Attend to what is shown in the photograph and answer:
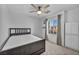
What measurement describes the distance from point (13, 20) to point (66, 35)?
1.07 m

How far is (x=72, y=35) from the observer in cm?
153

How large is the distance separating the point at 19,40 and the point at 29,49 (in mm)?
261

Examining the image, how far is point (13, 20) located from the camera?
149 centimetres

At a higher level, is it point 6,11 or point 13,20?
point 6,11

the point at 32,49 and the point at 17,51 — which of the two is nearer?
the point at 17,51

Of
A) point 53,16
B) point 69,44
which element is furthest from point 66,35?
point 53,16

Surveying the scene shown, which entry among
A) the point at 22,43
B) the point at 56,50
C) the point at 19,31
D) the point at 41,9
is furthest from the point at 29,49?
the point at 41,9

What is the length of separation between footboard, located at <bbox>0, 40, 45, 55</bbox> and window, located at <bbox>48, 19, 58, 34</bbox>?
276mm

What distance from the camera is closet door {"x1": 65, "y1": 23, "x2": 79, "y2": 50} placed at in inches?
58.8

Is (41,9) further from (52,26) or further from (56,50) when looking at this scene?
(56,50)

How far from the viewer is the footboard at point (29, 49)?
1419 mm

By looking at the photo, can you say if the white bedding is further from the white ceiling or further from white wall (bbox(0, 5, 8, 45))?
the white ceiling
